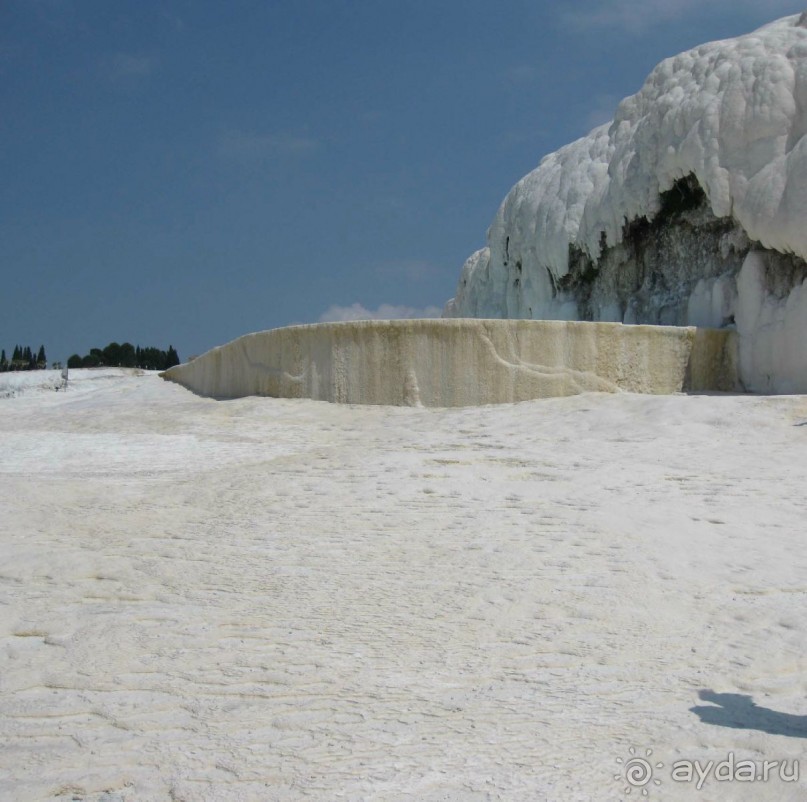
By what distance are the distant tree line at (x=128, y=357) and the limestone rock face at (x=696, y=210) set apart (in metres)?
→ 23.6

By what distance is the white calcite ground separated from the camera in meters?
2.70

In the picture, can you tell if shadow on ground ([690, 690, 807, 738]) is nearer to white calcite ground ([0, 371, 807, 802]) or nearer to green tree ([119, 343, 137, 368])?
white calcite ground ([0, 371, 807, 802])

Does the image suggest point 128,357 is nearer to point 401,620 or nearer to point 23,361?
point 23,361

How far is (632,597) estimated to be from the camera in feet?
14.8

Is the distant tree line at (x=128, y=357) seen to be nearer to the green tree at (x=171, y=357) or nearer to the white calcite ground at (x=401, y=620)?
the green tree at (x=171, y=357)

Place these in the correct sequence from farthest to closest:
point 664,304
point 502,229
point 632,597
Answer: point 502,229
point 664,304
point 632,597

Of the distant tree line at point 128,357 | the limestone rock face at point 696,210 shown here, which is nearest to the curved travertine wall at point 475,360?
the limestone rock face at point 696,210

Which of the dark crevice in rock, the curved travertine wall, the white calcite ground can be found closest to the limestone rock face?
the dark crevice in rock

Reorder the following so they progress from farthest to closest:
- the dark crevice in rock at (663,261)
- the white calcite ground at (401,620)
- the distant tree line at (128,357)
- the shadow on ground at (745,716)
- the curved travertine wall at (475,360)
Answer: the distant tree line at (128,357), the dark crevice in rock at (663,261), the curved travertine wall at (475,360), the shadow on ground at (745,716), the white calcite ground at (401,620)

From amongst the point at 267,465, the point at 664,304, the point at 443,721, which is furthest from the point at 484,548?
the point at 664,304

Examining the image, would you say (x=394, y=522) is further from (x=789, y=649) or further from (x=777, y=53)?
(x=777, y=53)

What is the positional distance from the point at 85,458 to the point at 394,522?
4411mm

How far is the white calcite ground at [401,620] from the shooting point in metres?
2.70

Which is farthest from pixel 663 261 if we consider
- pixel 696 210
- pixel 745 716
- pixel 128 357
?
pixel 128 357
